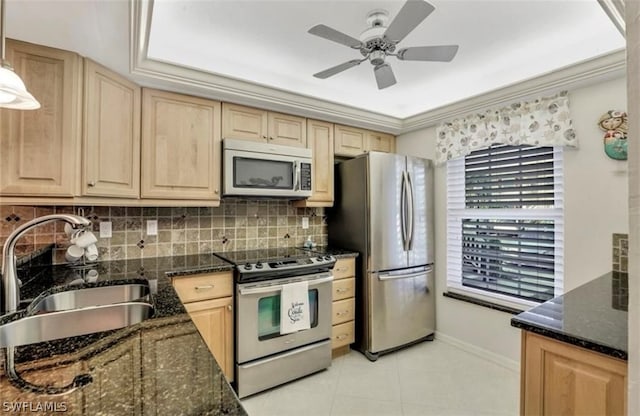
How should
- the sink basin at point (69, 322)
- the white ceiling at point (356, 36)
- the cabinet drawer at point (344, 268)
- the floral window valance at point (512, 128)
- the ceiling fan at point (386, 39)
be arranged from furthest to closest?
the cabinet drawer at point (344, 268) → the floral window valance at point (512, 128) → the white ceiling at point (356, 36) → the ceiling fan at point (386, 39) → the sink basin at point (69, 322)

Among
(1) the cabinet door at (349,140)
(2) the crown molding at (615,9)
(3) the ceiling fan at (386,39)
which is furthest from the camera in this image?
(1) the cabinet door at (349,140)

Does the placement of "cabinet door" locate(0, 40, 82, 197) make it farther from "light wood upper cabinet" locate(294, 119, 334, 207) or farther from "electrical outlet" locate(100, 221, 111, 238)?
"light wood upper cabinet" locate(294, 119, 334, 207)

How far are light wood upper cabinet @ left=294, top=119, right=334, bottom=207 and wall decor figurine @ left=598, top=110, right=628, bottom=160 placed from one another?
2.05 m

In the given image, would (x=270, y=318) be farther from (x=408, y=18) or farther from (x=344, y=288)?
(x=408, y=18)

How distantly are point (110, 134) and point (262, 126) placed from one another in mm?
1110

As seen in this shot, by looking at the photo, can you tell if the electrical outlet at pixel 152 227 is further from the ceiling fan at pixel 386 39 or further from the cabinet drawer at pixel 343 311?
the ceiling fan at pixel 386 39

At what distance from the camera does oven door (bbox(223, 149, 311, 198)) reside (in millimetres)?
2422

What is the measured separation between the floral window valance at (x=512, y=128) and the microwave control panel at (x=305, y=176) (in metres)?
1.32

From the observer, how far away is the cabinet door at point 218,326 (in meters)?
2.08

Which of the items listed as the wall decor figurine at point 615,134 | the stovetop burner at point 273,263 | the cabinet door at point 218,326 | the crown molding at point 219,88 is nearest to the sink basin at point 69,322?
the cabinet door at point 218,326

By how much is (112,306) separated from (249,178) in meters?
1.37

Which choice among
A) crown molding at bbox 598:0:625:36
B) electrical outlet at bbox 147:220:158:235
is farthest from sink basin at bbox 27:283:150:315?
crown molding at bbox 598:0:625:36

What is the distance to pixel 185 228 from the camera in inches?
102

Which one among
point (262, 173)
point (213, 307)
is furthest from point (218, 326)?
point (262, 173)
